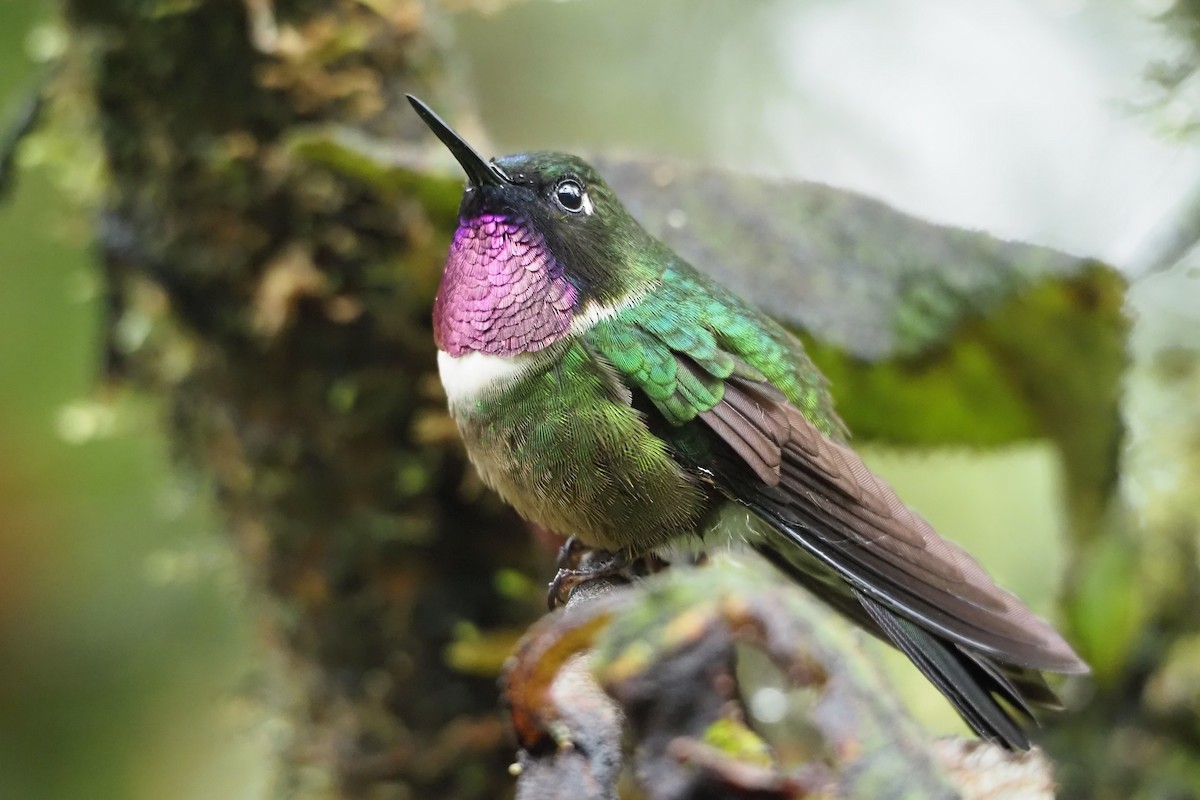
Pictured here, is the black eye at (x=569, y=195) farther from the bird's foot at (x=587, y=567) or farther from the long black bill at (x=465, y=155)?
the bird's foot at (x=587, y=567)

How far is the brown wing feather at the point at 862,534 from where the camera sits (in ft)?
4.90

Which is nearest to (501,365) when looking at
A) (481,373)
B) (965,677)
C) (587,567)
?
(481,373)

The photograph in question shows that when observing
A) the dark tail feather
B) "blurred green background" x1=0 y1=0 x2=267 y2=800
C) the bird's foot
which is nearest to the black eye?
the bird's foot

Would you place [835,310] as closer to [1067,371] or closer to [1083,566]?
[1067,371]

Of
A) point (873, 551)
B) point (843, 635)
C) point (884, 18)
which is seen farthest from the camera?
point (884, 18)

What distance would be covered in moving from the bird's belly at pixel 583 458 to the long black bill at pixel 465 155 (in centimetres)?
34

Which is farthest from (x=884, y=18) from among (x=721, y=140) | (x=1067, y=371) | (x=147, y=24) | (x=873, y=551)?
(x=873, y=551)

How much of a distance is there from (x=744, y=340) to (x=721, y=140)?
12.3ft

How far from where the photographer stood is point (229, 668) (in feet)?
16.5

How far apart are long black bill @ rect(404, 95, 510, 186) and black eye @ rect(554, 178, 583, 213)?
9 cm

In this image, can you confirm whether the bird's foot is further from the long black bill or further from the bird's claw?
the long black bill

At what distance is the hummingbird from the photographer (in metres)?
1.51

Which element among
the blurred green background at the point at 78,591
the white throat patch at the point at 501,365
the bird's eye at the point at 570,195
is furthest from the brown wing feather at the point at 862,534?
the blurred green background at the point at 78,591

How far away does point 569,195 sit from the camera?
173 centimetres
